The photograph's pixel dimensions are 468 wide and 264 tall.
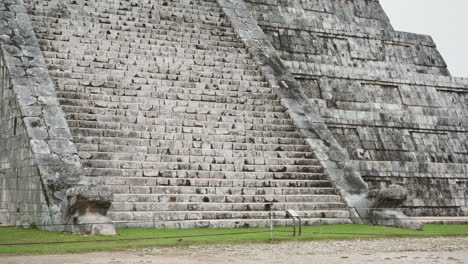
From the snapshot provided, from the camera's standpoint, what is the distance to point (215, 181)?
44.3ft

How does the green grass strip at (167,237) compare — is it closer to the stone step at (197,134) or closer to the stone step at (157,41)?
the stone step at (197,134)

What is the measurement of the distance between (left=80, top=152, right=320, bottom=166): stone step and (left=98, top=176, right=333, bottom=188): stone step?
0.42m

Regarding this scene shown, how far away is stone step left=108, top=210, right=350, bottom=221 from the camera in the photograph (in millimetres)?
11992

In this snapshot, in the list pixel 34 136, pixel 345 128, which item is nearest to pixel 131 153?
pixel 34 136

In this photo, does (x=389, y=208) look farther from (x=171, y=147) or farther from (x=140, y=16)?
(x=140, y=16)

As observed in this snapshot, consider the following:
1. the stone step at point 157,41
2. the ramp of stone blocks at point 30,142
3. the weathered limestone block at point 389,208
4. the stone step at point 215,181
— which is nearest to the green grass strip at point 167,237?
the weathered limestone block at point 389,208

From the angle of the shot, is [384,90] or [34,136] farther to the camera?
[384,90]

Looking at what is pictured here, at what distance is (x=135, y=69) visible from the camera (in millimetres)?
15938

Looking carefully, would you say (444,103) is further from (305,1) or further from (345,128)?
(305,1)

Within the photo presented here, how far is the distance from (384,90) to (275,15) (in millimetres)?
3760

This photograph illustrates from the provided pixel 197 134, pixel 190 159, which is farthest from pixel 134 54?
pixel 190 159

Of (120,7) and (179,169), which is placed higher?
(120,7)

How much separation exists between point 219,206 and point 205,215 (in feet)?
1.39

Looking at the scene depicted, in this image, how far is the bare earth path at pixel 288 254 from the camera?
331 inches
